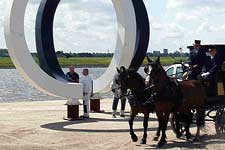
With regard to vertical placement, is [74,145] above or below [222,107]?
below

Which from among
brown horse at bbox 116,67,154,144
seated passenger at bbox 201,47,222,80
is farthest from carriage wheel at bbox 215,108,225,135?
brown horse at bbox 116,67,154,144

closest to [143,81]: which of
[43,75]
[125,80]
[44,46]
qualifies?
[125,80]

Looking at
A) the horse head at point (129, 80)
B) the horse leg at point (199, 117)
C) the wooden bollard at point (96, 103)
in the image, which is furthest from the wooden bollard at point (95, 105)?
the horse head at point (129, 80)

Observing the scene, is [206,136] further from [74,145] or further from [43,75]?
[43,75]

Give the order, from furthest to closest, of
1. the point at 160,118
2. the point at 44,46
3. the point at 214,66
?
the point at 44,46 < the point at 214,66 < the point at 160,118

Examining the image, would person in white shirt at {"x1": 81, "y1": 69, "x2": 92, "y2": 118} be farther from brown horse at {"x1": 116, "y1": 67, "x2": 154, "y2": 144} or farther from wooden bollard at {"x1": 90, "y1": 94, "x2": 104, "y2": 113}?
brown horse at {"x1": 116, "y1": 67, "x2": 154, "y2": 144}

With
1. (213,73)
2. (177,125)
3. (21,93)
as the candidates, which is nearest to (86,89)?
(177,125)

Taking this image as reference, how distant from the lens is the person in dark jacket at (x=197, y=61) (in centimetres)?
1399

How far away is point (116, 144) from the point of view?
12930mm

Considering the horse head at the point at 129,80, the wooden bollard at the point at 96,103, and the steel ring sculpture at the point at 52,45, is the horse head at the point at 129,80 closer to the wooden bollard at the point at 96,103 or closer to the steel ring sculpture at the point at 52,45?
the steel ring sculpture at the point at 52,45

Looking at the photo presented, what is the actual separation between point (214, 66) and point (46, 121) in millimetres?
6574

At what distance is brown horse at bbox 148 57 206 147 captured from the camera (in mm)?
12234

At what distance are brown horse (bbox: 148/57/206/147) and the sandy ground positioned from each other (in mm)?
657

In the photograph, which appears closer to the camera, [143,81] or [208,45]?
[143,81]
